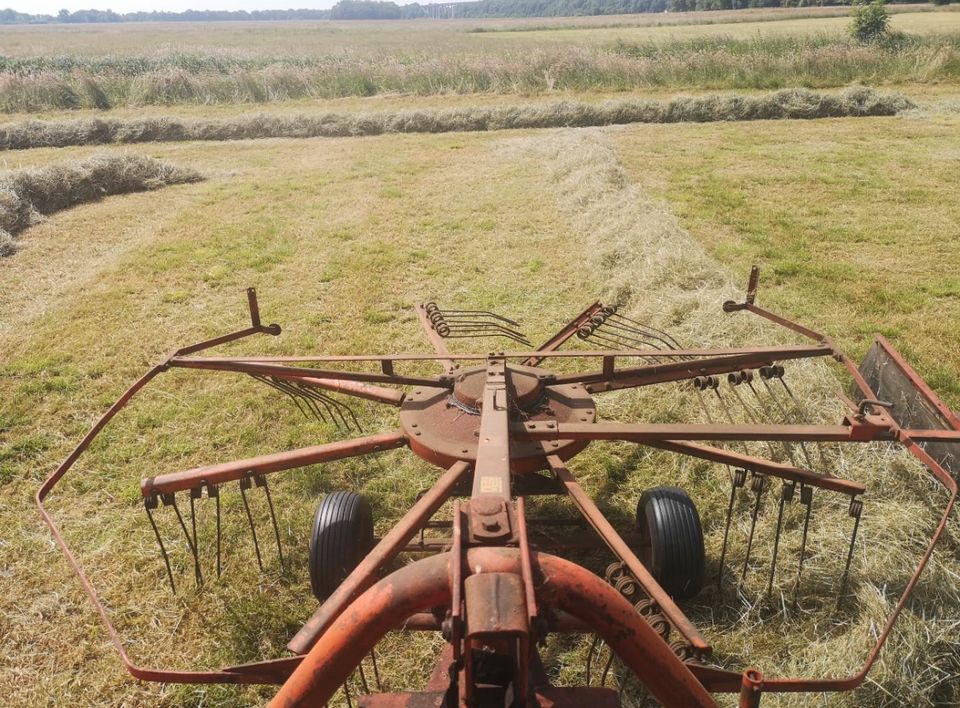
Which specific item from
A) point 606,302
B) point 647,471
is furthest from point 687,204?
point 647,471

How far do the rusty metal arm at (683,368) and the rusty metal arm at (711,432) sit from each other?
1.86 ft

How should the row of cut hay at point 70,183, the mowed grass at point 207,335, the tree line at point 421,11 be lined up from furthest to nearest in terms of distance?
1. the tree line at point 421,11
2. the row of cut hay at point 70,183
3. the mowed grass at point 207,335

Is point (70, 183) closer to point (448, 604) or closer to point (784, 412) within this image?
point (784, 412)

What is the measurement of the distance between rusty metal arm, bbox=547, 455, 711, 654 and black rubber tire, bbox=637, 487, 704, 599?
0.50m

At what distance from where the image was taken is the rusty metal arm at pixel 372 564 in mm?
1727

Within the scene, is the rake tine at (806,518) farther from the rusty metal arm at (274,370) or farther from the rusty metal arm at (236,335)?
the rusty metal arm at (236,335)

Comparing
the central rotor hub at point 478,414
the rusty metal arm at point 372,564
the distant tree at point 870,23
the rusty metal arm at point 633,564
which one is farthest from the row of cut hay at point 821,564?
the distant tree at point 870,23

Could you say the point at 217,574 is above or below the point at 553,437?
below

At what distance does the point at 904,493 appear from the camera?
10.9 feet

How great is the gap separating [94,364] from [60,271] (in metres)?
2.87

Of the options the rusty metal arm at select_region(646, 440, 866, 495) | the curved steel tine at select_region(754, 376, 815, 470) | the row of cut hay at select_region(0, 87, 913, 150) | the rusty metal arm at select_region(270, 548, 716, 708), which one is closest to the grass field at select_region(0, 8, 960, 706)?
the curved steel tine at select_region(754, 376, 815, 470)

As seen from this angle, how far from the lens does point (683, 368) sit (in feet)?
10.1

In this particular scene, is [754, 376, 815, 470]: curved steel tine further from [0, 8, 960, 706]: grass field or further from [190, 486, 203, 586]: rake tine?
[190, 486, 203, 586]: rake tine

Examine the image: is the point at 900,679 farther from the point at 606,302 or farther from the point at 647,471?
the point at 606,302
